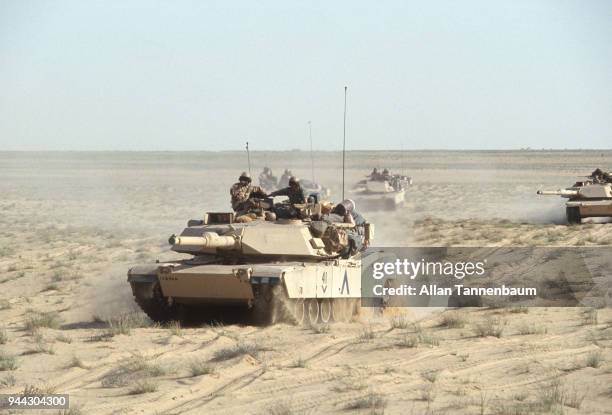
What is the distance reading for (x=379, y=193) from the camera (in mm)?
41188

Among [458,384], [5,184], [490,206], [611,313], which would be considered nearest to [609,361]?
[458,384]

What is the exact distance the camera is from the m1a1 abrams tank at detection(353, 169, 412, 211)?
4012 centimetres

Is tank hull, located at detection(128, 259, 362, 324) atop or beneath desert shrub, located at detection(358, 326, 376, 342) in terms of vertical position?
atop

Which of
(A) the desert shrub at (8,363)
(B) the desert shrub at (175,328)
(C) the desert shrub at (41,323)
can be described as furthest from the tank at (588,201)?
(A) the desert shrub at (8,363)

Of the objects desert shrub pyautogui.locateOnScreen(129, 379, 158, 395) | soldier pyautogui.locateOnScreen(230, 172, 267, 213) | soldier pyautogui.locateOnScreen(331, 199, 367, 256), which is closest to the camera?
desert shrub pyautogui.locateOnScreen(129, 379, 158, 395)

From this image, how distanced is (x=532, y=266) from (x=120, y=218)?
2270cm

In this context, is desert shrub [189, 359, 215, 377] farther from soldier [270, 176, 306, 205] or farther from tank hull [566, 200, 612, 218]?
tank hull [566, 200, 612, 218]

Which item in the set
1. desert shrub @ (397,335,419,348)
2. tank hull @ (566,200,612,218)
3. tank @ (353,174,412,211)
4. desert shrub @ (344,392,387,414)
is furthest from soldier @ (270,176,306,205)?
tank @ (353,174,412,211)

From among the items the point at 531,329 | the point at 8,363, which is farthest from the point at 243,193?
the point at 8,363

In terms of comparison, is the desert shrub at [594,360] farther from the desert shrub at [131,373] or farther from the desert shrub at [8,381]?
the desert shrub at [8,381]

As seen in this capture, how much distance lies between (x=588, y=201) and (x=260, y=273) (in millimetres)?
19309

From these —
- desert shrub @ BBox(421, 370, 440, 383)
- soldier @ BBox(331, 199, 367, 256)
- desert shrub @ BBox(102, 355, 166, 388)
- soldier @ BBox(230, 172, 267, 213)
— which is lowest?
desert shrub @ BBox(102, 355, 166, 388)

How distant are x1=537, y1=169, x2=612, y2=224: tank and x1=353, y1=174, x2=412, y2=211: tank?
10.1m

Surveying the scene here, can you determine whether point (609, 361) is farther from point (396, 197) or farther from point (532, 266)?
point (396, 197)
